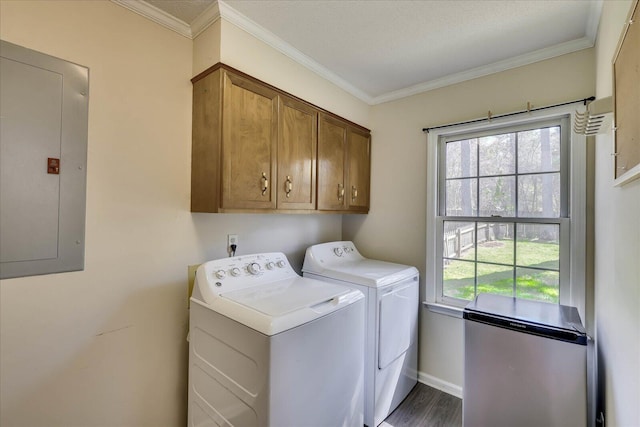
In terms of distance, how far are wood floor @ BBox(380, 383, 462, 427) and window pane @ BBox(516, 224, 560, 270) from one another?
1.15 meters

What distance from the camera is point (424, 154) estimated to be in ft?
7.58

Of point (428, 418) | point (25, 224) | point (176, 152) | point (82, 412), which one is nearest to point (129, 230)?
point (25, 224)

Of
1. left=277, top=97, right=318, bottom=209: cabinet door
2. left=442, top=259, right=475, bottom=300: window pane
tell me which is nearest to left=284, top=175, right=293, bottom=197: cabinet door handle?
left=277, top=97, right=318, bottom=209: cabinet door

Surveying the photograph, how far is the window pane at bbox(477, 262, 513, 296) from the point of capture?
196cm

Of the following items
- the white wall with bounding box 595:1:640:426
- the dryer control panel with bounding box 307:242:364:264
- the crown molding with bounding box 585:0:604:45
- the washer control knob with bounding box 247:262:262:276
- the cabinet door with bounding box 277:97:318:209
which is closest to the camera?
the white wall with bounding box 595:1:640:426

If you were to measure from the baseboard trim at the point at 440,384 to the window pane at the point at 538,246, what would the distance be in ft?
3.52

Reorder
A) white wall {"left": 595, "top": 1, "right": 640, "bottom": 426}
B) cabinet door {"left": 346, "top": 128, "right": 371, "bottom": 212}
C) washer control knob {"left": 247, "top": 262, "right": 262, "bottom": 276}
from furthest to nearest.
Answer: cabinet door {"left": 346, "top": 128, "right": 371, "bottom": 212}
washer control knob {"left": 247, "top": 262, "right": 262, "bottom": 276}
white wall {"left": 595, "top": 1, "right": 640, "bottom": 426}

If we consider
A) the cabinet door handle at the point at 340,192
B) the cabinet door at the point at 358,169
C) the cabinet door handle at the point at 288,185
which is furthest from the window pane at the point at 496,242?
the cabinet door handle at the point at 288,185

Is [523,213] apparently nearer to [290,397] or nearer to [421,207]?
[421,207]

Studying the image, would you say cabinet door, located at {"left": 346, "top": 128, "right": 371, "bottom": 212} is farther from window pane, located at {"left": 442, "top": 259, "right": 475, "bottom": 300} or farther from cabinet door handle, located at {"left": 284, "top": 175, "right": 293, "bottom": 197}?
window pane, located at {"left": 442, "top": 259, "right": 475, "bottom": 300}

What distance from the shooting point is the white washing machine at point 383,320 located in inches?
70.5

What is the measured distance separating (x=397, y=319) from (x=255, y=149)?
149cm

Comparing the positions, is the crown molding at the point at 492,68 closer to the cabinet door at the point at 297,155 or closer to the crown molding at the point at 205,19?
the cabinet door at the point at 297,155

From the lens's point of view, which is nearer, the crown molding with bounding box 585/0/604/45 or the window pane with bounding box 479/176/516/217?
the crown molding with bounding box 585/0/604/45
